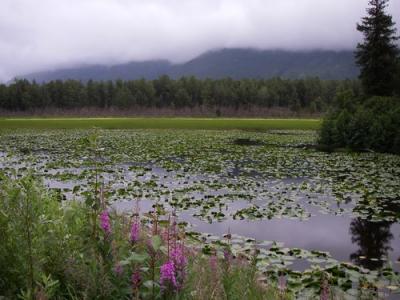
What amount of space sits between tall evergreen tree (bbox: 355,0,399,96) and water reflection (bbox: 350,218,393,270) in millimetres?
31408

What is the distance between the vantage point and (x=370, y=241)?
1039cm

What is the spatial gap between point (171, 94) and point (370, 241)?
142254 mm

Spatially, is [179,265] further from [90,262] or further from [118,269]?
[90,262]

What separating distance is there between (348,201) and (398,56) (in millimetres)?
34219

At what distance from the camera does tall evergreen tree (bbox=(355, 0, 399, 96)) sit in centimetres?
3897

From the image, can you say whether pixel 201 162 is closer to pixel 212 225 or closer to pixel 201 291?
pixel 212 225

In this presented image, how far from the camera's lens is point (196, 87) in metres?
148

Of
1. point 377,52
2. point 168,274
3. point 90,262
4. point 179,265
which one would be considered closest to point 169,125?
point 377,52

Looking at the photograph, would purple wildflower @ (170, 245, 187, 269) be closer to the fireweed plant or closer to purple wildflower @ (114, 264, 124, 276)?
the fireweed plant

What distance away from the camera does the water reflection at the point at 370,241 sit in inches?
359

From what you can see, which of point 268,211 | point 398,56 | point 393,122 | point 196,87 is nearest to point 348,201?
point 268,211

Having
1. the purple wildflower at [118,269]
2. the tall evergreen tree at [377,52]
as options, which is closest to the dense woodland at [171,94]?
the tall evergreen tree at [377,52]

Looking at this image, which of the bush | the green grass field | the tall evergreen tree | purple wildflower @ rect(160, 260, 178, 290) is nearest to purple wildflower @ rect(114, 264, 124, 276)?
purple wildflower @ rect(160, 260, 178, 290)

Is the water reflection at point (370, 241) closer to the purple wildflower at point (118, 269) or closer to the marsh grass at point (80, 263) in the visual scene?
the marsh grass at point (80, 263)
